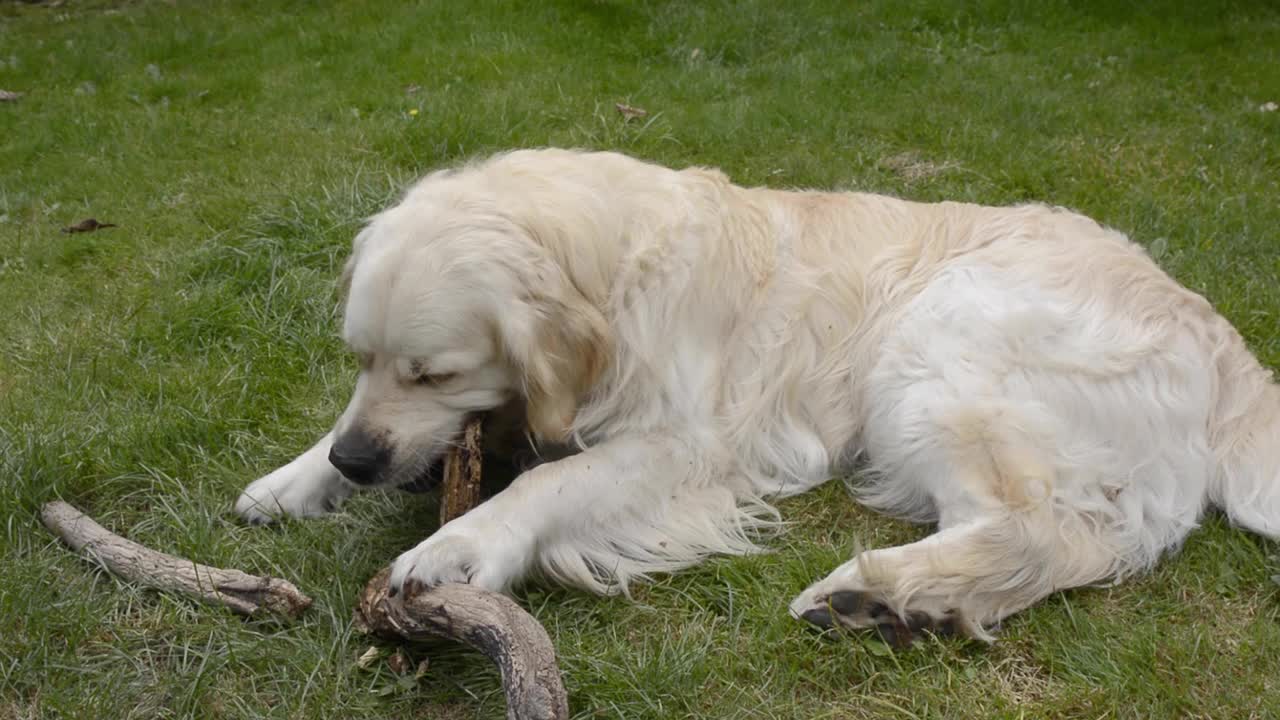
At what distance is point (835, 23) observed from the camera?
27.5 ft

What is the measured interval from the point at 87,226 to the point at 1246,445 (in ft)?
17.3

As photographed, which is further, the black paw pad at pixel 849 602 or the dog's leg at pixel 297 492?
the dog's leg at pixel 297 492

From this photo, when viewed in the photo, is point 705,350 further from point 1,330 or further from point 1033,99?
point 1033,99

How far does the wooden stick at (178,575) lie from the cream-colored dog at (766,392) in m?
0.34

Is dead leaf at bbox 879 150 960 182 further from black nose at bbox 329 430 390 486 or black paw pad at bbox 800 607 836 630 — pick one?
black nose at bbox 329 430 390 486

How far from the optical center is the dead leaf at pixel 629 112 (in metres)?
6.41

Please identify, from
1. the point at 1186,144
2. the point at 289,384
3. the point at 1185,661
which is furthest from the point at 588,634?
the point at 1186,144

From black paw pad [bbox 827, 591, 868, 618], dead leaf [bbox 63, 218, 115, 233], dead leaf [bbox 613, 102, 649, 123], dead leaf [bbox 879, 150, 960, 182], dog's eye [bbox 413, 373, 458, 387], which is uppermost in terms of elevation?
dog's eye [bbox 413, 373, 458, 387]

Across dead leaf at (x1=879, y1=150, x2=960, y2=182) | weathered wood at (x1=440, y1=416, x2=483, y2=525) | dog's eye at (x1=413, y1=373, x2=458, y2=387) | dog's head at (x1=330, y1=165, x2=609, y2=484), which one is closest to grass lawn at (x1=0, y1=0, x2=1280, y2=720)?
dead leaf at (x1=879, y1=150, x2=960, y2=182)

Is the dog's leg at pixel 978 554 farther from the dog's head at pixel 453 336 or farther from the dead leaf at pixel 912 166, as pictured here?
the dead leaf at pixel 912 166

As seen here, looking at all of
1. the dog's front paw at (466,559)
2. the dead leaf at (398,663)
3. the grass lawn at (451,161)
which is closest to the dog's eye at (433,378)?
the dog's front paw at (466,559)

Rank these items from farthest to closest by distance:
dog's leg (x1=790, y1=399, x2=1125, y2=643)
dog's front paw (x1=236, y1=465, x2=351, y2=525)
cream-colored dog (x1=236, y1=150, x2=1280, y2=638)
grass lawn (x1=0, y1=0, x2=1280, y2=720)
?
dog's front paw (x1=236, y1=465, x2=351, y2=525) < cream-colored dog (x1=236, y1=150, x2=1280, y2=638) < dog's leg (x1=790, y1=399, x2=1125, y2=643) < grass lawn (x1=0, y1=0, x2=1280, y2=720)

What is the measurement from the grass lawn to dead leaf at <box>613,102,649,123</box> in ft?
0.45

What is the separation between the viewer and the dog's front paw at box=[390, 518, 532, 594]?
2.50m
